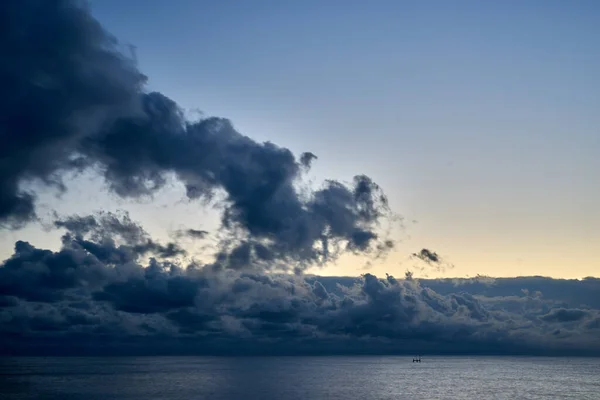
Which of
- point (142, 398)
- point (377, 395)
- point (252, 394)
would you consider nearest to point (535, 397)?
point (377, 395)

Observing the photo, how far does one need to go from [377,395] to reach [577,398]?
233 feet

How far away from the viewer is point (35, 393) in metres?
185

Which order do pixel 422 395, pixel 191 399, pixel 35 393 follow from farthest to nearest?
pixel 422 395 → pixel 35 393 → pixel 191 399

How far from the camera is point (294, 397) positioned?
176 m

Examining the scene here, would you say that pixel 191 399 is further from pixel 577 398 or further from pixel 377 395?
pixel 577 398

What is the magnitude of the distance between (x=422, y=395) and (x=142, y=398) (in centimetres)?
9701

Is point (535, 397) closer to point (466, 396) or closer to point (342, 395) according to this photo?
point (466, 396)

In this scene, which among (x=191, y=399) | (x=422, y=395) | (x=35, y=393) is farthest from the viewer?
(x=422, y=395)

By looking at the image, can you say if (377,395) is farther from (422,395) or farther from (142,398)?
(142,398)

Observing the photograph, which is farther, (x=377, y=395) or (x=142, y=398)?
(x=377, y=395)

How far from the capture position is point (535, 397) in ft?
629

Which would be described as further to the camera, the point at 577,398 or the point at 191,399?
the point at 577,398

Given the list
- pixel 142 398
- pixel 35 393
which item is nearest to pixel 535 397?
pixel 142 398

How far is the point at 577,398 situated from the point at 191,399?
134 m
